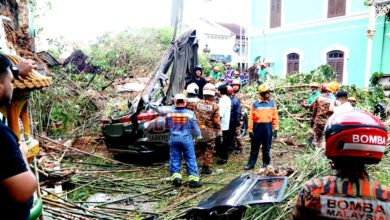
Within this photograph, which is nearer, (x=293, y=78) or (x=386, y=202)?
(x=386, y=202)

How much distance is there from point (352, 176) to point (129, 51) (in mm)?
17481

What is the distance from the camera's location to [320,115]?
714cm

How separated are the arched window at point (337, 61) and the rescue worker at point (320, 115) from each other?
35.2ft

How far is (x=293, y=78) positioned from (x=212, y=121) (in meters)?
7.45

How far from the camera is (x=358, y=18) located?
16.1 meters

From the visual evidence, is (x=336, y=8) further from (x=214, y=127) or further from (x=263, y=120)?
(x=214, y=127)

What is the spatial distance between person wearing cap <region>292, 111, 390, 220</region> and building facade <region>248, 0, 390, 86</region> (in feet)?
50.8

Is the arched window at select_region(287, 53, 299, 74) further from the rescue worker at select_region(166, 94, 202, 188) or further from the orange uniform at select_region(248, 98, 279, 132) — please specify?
the rescue worker at select_region(166, 94, 202, 188)

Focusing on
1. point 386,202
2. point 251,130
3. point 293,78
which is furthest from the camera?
point 293,78

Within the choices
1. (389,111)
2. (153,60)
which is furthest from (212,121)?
(153,60)

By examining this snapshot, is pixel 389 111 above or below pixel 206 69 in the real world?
below

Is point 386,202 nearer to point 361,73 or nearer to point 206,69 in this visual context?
point 361,73

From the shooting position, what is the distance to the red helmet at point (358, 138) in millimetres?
1604

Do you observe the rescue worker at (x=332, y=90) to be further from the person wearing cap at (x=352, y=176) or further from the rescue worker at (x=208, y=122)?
the person wearing cap at (x=352, y=176)
